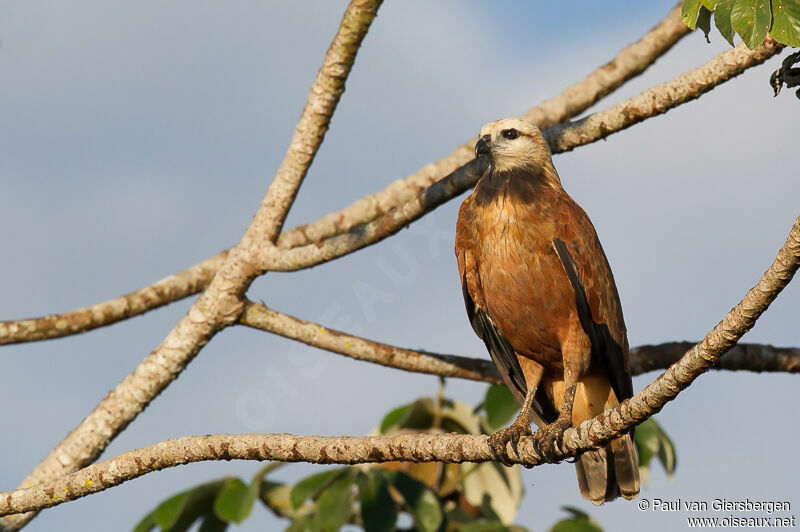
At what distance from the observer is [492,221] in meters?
5.00

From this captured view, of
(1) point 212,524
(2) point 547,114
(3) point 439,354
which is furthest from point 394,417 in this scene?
(2) point 547,114

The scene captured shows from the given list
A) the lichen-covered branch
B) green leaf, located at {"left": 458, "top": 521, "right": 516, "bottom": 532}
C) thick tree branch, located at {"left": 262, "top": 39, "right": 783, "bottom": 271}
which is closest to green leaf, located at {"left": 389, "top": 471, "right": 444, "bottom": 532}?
green leaf, located at {"left": 458, "top": 521, "right": 516, "bottom": 532}

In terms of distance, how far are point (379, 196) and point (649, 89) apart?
2288mm

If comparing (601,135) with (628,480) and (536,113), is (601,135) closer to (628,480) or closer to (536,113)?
(536,113)

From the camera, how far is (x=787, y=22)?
2.77 m

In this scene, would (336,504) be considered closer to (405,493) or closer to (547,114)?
(405,493)

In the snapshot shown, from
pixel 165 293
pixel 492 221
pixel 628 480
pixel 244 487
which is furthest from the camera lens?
pixel 165 293

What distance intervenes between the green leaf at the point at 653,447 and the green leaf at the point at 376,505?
1.63 m

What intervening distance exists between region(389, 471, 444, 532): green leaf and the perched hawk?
906 millimetres

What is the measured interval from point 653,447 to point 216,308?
10.1 ft

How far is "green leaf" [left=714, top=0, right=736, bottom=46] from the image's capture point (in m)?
2.83

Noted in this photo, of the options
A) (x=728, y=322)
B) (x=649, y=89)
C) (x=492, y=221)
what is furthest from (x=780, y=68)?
(x=649, y=89)

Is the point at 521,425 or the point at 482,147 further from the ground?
the point at 482,147

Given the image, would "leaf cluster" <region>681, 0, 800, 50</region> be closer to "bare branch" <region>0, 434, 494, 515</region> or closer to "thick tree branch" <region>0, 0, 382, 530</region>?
"bare branch" <region>0, 434, 494, 515</region>
